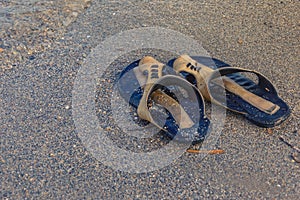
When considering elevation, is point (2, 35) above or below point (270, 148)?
below

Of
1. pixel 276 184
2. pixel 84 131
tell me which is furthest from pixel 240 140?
pixel 84 131

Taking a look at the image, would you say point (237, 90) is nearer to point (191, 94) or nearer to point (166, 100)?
point (191, 94)

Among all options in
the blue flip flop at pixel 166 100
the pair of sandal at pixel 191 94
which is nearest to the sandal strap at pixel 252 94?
the pair of sandal at pixel 191 94

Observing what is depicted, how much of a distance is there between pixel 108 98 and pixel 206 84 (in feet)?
1.54

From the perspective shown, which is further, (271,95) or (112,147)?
(271,95)

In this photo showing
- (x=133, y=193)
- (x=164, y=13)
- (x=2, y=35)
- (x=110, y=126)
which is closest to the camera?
(x=133, y=193)

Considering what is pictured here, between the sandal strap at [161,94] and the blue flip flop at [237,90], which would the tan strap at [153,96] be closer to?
the sandal strap at [161,94]

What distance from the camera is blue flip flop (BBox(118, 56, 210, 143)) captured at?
1.88m

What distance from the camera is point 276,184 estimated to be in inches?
65.6

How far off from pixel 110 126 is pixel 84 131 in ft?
0.38

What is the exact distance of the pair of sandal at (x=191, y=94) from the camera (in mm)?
1896

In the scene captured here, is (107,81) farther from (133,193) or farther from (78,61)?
(133,193)

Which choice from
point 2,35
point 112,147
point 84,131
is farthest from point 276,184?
point 2,35

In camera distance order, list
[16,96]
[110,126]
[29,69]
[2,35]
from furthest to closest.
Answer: [2,35], [29,69], [16,96], [110,126]
